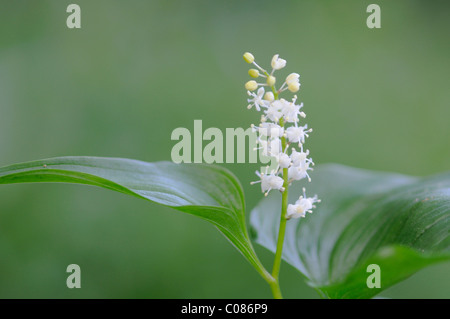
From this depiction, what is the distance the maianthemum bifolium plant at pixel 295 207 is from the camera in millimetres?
657

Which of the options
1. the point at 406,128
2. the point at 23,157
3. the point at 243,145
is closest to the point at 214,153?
the point at 243,145

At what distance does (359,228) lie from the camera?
944 mm

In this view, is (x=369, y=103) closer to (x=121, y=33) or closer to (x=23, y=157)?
(x=121, y=33)

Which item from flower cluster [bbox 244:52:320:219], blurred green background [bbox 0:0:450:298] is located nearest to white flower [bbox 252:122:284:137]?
Answer: flower cluster [bbox 244:52:320:219]

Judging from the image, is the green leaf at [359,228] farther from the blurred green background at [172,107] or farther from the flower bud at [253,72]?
the blurred green background at [172,107]

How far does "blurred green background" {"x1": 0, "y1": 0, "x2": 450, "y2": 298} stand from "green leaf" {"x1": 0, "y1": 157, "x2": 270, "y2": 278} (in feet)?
3.89

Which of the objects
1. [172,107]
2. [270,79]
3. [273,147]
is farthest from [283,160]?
[172,107]

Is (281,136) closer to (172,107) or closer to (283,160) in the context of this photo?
(283,160)

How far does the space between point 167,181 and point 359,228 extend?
1.49ft

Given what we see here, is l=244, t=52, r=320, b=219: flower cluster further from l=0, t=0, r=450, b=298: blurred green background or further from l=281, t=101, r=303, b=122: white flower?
l=0, t=0, r=450, b=298: blurred green background

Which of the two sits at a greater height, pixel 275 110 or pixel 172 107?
pixel 172 107

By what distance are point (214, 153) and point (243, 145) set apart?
7 cm

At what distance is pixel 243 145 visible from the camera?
928 mm

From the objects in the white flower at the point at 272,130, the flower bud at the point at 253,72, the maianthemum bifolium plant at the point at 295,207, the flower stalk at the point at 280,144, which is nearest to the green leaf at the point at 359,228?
the maianthemum bifolium plant at the point at 295,207
